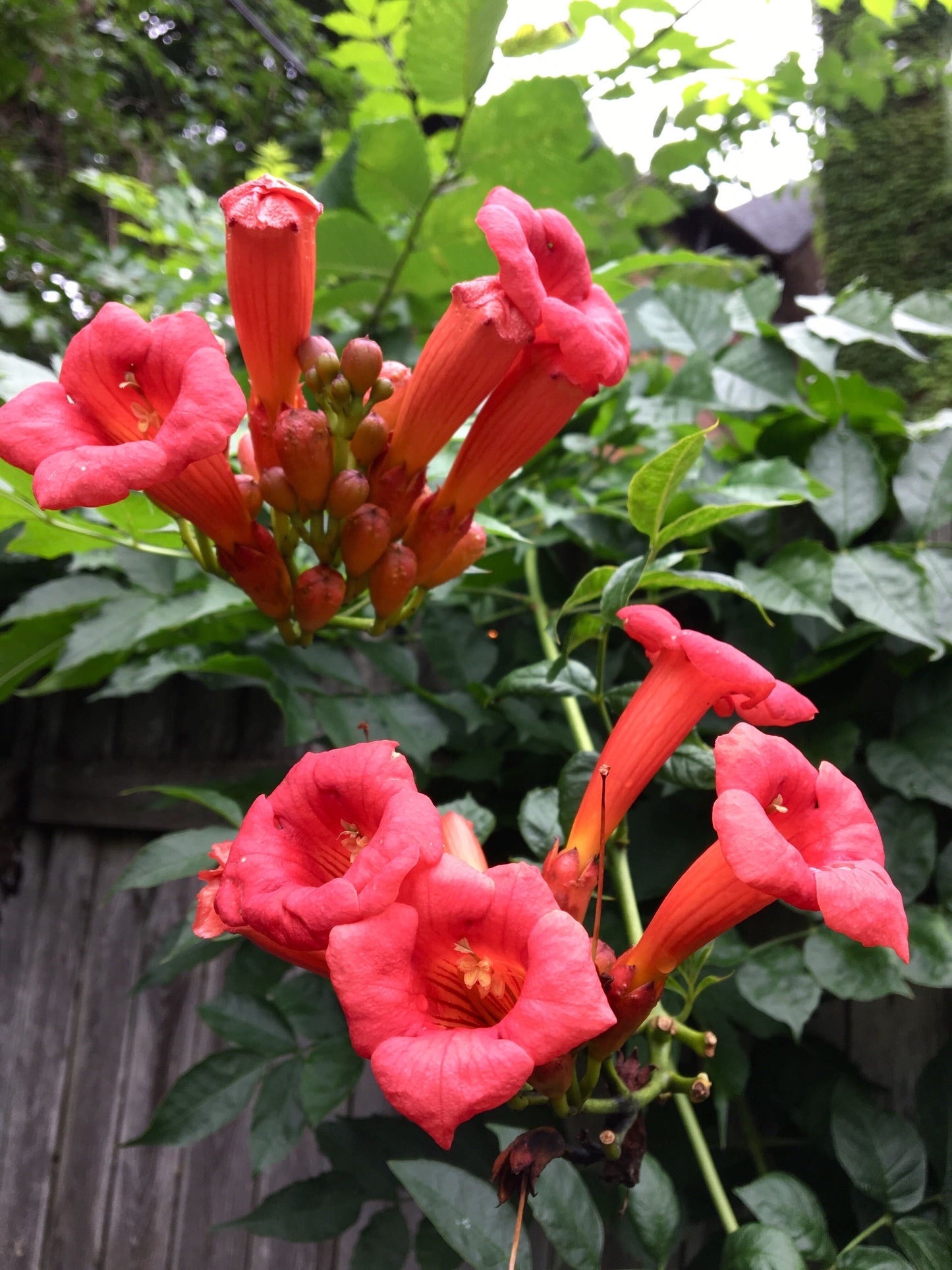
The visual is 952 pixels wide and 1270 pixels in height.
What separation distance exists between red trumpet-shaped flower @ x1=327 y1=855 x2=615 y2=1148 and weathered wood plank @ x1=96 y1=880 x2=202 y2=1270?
75.5 inches

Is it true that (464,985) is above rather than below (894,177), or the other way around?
below

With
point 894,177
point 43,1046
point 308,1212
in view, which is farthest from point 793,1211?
point 894,177

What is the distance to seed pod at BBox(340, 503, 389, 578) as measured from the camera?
1.04 metres

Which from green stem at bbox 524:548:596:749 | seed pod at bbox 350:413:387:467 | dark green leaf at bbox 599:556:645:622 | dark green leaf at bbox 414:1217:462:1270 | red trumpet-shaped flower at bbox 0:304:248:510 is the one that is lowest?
dark green leaf at bbox 414:1217:462:1270

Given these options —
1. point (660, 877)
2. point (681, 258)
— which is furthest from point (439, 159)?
point (660, 877)

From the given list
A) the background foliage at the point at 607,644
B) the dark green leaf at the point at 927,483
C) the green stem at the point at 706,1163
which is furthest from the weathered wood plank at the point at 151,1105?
the dark green leaf at the point at 927,483

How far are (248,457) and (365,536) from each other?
23 centimetres

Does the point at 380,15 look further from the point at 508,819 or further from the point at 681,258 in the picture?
the point at 508,819

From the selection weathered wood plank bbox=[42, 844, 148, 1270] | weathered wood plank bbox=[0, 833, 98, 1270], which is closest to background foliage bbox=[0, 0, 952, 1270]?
weathered wood plank bbox=[42, 844, 148, 1270]

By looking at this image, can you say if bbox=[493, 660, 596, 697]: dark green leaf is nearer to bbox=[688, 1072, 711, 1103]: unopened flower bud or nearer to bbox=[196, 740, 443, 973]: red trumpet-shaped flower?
bbox=[196, 740, 443, 973]: red trumpet-shaped flower

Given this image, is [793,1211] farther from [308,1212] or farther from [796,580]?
[796,580]

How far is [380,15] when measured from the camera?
1.91m

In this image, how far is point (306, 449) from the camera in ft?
3.26

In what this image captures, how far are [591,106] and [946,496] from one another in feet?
4.21
